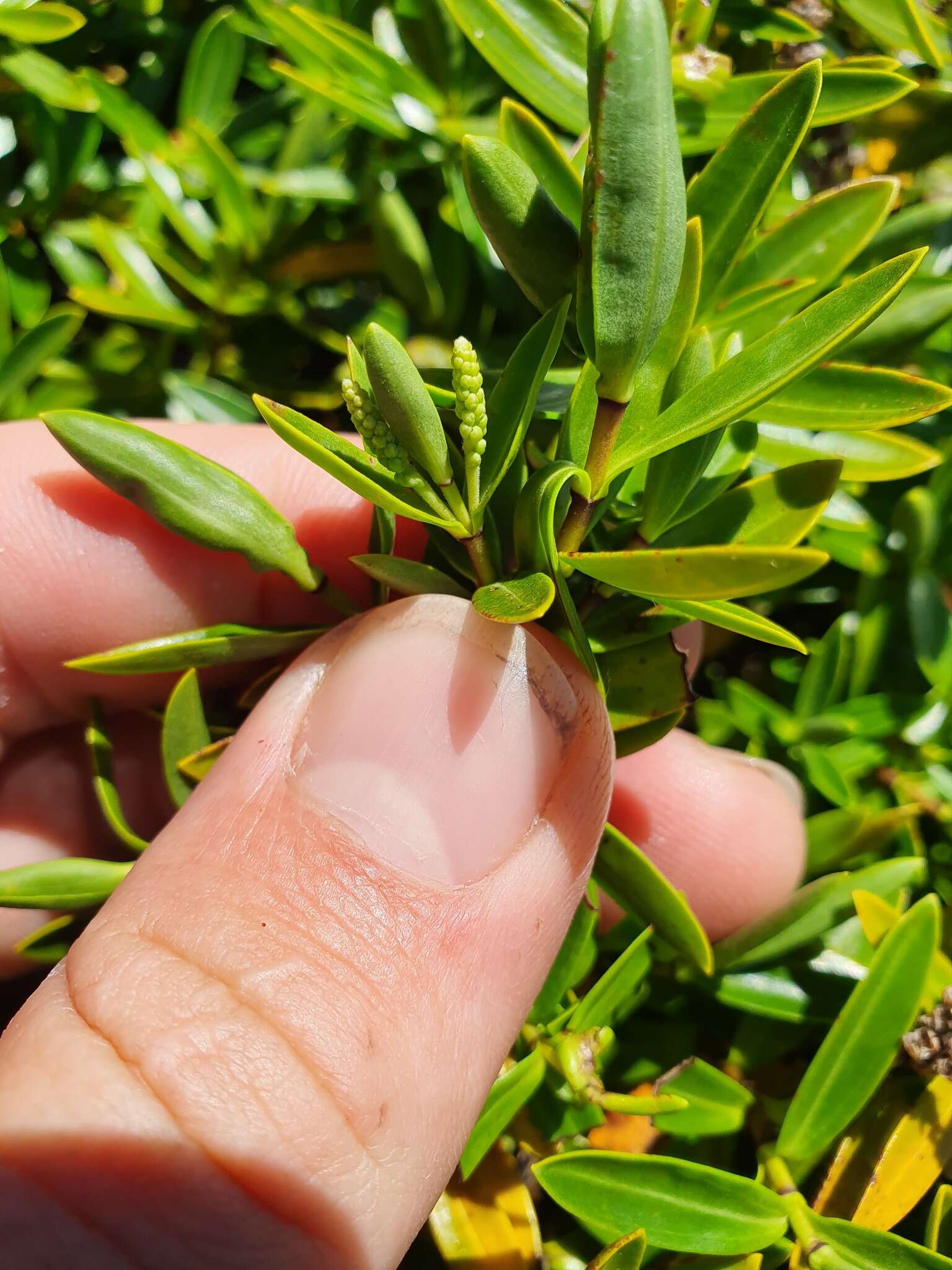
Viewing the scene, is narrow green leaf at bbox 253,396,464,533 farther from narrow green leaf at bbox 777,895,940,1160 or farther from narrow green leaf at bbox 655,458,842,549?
narrow green leaf at bbox 777,895,940,1160

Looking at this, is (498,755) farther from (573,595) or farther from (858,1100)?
(858,1100)

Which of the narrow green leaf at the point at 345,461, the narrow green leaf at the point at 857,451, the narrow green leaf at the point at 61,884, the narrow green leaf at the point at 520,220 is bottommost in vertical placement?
the narrow green leaf at the point at 61,884

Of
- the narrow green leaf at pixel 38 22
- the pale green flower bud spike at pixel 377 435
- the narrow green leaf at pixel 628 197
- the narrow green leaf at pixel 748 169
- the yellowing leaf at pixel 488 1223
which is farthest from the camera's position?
the narrow green leaf at pixel 38 22

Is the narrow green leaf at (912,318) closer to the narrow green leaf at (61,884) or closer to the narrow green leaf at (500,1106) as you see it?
the narrow green leaf at (500,1106)

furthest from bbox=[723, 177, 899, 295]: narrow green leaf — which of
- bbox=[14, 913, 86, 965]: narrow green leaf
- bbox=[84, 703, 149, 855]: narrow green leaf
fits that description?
bbox=[14, 913, 86, 965]: narrow green leaf

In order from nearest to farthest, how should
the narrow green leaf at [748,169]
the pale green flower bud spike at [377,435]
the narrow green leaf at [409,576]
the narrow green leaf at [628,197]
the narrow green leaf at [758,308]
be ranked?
the narrow green leaf at [628,197] → the pale green flower bud spike at [377,435] → the narrow green leaf at [748,169] → the narrow green leaf at [409,576] → the narrow green leaf at [758,308]

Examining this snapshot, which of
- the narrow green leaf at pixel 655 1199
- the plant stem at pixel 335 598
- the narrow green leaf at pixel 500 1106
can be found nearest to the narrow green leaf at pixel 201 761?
the plant stem at pixel 335 598

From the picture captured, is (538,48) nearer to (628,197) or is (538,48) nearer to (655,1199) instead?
(628,197)
